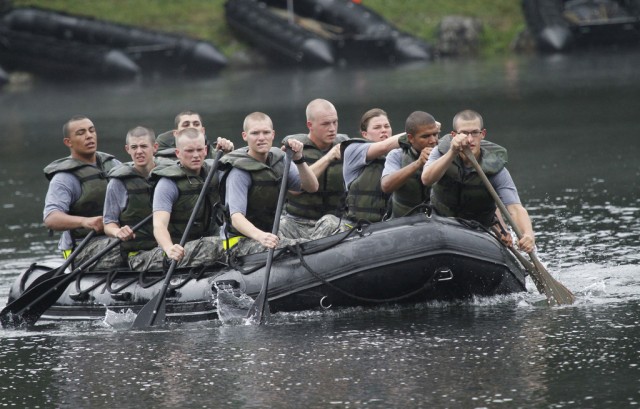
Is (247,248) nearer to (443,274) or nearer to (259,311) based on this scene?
A: (259,311)

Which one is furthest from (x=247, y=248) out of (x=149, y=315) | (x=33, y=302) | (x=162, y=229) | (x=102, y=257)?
(x=33, y=302)

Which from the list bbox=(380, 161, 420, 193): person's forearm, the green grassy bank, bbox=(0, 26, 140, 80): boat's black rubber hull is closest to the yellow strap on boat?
bbox=(380, 161, 420, 193): person's forearm

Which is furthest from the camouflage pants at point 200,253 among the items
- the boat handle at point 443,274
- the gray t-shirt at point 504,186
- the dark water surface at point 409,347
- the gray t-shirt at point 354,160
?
the gray t-shirt at point 504,186

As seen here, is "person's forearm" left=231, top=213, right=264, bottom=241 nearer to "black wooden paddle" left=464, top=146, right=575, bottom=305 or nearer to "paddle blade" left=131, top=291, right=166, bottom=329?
"paddle blade" left=131, top=291, right=166, bottom=329

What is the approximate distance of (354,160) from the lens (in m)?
9.91

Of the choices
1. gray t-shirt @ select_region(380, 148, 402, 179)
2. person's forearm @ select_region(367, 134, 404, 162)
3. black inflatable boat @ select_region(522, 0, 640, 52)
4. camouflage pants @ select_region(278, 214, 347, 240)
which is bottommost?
camouflage pants @ select_region(278, 214, 347, 240)

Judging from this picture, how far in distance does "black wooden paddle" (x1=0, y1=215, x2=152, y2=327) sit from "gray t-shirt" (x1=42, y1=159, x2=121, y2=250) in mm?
522

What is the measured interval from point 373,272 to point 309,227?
1.56 m

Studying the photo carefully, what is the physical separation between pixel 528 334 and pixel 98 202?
377cm

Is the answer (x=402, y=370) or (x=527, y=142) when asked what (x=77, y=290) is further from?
(x=527, y=142)

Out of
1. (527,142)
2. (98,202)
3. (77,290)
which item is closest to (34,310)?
(77,290)

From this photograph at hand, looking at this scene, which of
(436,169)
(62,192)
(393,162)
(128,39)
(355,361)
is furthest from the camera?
(128,39)

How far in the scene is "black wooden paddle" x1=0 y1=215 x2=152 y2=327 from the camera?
9953mm

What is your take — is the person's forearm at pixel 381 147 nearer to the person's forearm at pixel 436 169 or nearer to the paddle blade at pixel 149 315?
the person's forearm at pixel 436 169
